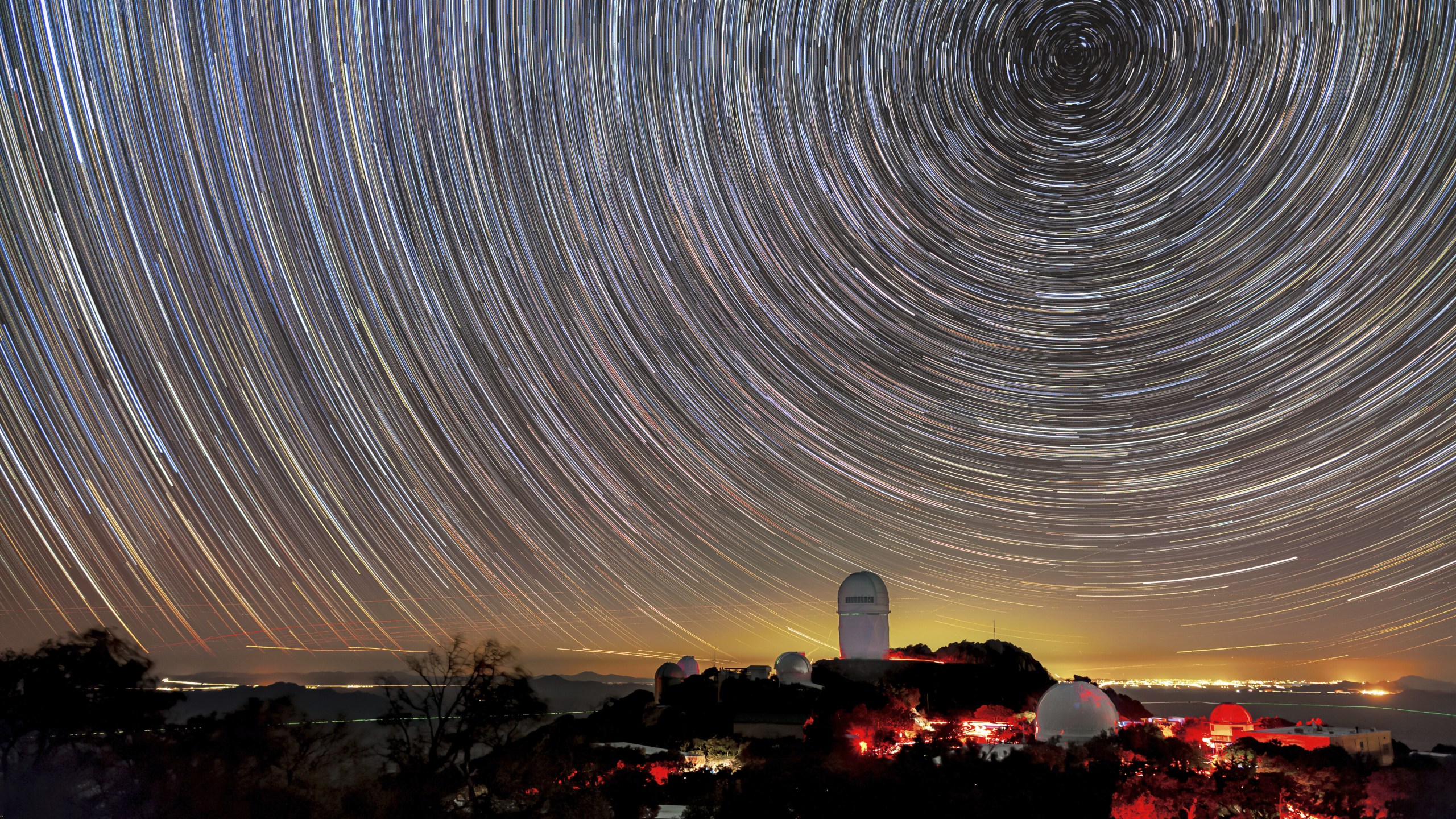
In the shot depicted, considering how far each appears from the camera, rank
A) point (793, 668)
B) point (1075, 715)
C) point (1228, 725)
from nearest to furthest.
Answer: point (1075, 715) → point (1228, 725) → point (793, 668)

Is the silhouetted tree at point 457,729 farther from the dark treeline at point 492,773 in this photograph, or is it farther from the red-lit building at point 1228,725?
the red-lit building at point 1228,725

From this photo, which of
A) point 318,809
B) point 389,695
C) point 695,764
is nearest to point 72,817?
point 318,809

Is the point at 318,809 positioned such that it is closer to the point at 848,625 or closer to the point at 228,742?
the point at 228,742

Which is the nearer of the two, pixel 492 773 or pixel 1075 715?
pixel 492 773

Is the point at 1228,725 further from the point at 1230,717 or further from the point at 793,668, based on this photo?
the point at 793,668

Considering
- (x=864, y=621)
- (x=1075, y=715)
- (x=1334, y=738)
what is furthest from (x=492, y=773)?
(x=1334, y=738)

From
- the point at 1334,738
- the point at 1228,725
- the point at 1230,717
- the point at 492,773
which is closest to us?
the point at 492,773
